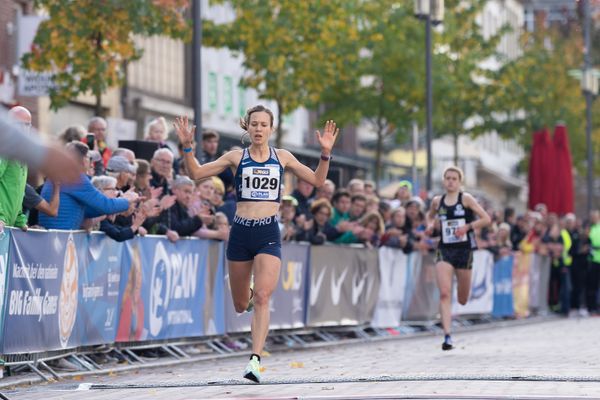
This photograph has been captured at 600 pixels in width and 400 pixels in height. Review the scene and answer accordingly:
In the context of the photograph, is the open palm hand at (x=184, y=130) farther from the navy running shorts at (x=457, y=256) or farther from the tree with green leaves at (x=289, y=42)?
the tree with green leaves at (x=289, y=42)

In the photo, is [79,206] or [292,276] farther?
[292,276]

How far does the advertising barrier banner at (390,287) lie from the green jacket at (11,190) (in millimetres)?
10834

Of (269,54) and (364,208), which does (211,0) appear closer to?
(269,54)

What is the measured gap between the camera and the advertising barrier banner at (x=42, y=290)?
13156 mm

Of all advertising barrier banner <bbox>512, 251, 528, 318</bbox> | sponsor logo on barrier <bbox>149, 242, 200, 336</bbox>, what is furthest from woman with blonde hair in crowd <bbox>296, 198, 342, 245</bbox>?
advertising barrier banner <bbox>512, 251, 528, 318</bbox>

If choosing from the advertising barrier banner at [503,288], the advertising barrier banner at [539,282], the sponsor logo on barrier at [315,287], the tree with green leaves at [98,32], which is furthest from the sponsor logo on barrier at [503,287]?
the sponsor logo on barrier at [315,287]

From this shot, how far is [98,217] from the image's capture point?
50.1 ft

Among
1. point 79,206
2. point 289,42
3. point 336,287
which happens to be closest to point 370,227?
point 336,287

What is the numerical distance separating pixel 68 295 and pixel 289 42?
18156 mm

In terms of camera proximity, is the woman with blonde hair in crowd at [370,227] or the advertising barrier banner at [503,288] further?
the advertising barrier banner at [503,288]

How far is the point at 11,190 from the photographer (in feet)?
42.6

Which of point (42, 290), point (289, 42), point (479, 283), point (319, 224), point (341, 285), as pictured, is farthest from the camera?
point (289, 42)

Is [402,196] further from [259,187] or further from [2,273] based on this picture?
[2,273]

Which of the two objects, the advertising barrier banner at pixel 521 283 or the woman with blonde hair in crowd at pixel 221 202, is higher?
the woman with blonde hair in crowd at pixel 221 202
